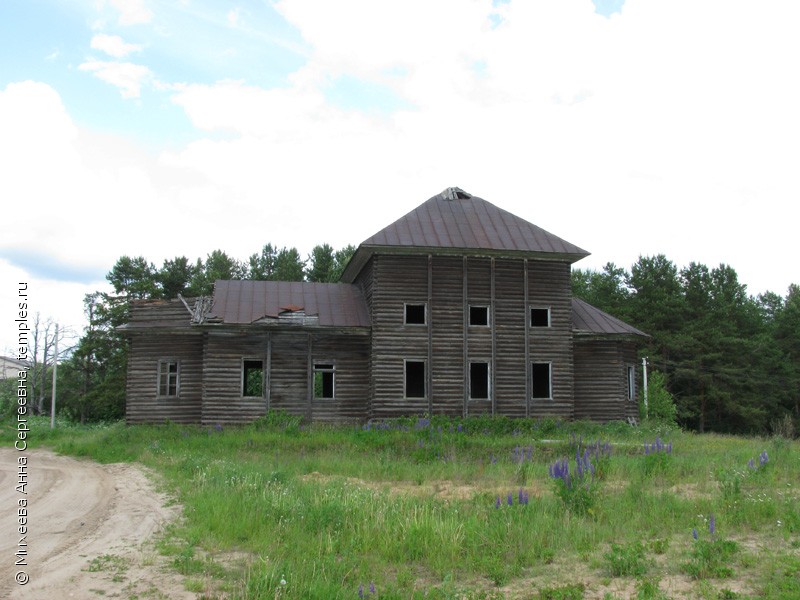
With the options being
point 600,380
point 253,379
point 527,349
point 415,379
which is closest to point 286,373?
point 415,379

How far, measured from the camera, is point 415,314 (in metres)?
24.8

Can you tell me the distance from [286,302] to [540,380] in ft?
31.5

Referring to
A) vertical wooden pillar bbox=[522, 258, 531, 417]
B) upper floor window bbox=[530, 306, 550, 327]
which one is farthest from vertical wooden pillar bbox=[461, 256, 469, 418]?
upper floor window bbox=[530, 306, 550, 327]

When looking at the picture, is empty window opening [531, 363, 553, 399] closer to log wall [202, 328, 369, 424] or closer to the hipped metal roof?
the hipped metal roof

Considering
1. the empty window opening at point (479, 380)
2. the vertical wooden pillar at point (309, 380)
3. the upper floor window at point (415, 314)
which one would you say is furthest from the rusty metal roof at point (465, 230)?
the empty window opening at point (479, 380)

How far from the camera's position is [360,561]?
7207mm

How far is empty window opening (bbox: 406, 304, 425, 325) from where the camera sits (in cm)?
2470

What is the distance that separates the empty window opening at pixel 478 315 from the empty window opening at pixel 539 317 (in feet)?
5.79

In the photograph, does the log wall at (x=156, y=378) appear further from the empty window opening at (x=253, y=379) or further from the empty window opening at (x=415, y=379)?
the empty window opening at (x=415, y=379)

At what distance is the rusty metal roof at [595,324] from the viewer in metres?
25.4

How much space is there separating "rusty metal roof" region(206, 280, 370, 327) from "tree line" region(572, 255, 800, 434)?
26749mm

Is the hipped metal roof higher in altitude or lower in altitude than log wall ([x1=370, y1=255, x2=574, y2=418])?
higher

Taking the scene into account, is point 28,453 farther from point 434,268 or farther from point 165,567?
point 165,567

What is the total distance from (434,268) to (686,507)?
1569cm
